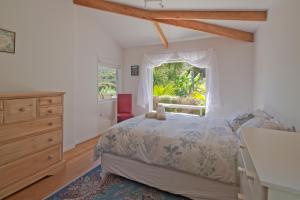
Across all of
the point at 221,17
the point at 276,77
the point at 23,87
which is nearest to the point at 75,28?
the point at 23,87

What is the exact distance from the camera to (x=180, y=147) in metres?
2.06

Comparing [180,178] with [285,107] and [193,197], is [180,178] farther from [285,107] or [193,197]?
[285,107]

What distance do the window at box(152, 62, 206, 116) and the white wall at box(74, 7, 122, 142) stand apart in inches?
61.1

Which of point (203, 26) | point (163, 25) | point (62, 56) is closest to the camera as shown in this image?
point (62, 56)

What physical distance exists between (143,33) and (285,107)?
11.8 feet

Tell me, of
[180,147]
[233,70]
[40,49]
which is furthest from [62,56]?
[233,70]

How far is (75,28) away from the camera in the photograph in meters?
3.62

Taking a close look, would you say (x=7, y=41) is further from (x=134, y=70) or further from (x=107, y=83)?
(x=134, y=70)

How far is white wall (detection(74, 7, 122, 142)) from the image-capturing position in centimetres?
390

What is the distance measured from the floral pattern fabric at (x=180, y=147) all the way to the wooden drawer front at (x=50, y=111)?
787 millimetres

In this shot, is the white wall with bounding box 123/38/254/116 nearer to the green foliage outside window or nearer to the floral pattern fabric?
the floral pattern fabric

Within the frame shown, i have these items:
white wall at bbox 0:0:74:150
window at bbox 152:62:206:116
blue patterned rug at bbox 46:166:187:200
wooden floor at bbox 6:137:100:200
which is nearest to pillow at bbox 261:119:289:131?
blue patterned rug at bbox 46:166:187:200

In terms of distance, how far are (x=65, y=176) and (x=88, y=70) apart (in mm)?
2396

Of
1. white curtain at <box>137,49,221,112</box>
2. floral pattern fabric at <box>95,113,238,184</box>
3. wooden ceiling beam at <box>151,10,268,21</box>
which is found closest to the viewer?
floral pattern fabric at <box>95,113,238,184</box>
